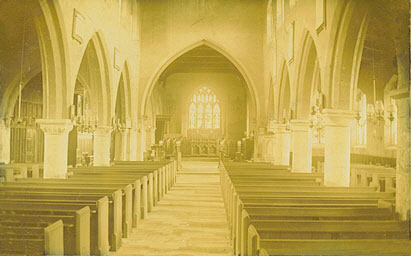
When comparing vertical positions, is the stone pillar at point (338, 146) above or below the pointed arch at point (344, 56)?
below

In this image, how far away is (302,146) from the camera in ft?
38.0

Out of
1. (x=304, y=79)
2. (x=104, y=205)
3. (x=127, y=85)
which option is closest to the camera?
(x=104, y=205)

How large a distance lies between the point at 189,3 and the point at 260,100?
6076 mm

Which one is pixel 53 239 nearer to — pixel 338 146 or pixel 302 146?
pixel 338 146

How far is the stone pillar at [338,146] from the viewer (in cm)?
820

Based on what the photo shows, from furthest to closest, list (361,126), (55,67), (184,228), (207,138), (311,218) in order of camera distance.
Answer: (207,138)
(361,126)
(55,67)
(184,228)
(311,218)

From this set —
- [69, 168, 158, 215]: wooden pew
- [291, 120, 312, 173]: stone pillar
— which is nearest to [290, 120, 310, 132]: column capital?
[291, 120, 312, 173]: stone pillar

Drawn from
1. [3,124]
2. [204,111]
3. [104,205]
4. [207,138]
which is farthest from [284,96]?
[204,111]

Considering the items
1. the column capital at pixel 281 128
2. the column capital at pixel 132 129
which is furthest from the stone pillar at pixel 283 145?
the column capital at pixel 132 129

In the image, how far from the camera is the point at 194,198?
11.0 meters

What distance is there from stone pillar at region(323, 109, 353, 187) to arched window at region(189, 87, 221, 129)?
21903 mm

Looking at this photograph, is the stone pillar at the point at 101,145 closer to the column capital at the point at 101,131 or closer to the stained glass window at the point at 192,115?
the column capital at the point at 101,131

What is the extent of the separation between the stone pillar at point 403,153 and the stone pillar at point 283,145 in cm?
960

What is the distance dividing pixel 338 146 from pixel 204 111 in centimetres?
2220
